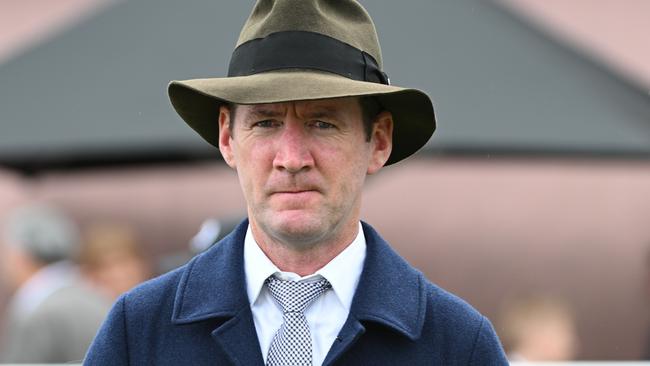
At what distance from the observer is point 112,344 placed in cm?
230

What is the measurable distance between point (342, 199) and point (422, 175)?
573 cm

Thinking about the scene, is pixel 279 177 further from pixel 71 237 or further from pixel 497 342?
pixel 71 237

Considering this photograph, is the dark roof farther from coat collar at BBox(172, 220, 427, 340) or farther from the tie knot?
the tie knot

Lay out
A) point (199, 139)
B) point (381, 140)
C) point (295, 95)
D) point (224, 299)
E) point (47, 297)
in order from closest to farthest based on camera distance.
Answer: point (295, 95) → point (224, 299) → point (381, 140) → point (47, 297) → point (199, 139)

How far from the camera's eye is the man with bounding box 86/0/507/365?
2.25 metres

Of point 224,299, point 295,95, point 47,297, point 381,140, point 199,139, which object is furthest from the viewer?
point 199,139

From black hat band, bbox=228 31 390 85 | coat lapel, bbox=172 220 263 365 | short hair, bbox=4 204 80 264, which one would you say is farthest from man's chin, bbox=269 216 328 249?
short hair, bbox=4 204 80 264

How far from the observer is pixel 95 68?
18.9ft

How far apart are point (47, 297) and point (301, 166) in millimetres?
3125

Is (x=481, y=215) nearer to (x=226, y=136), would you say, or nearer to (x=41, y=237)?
(x=41, y=237)

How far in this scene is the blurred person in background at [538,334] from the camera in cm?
514

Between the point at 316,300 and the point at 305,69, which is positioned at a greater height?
the point at 305,69

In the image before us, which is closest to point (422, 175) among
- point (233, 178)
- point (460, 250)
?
point (460, 250)

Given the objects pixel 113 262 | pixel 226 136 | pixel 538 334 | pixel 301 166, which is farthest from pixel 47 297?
pixel 301 166
